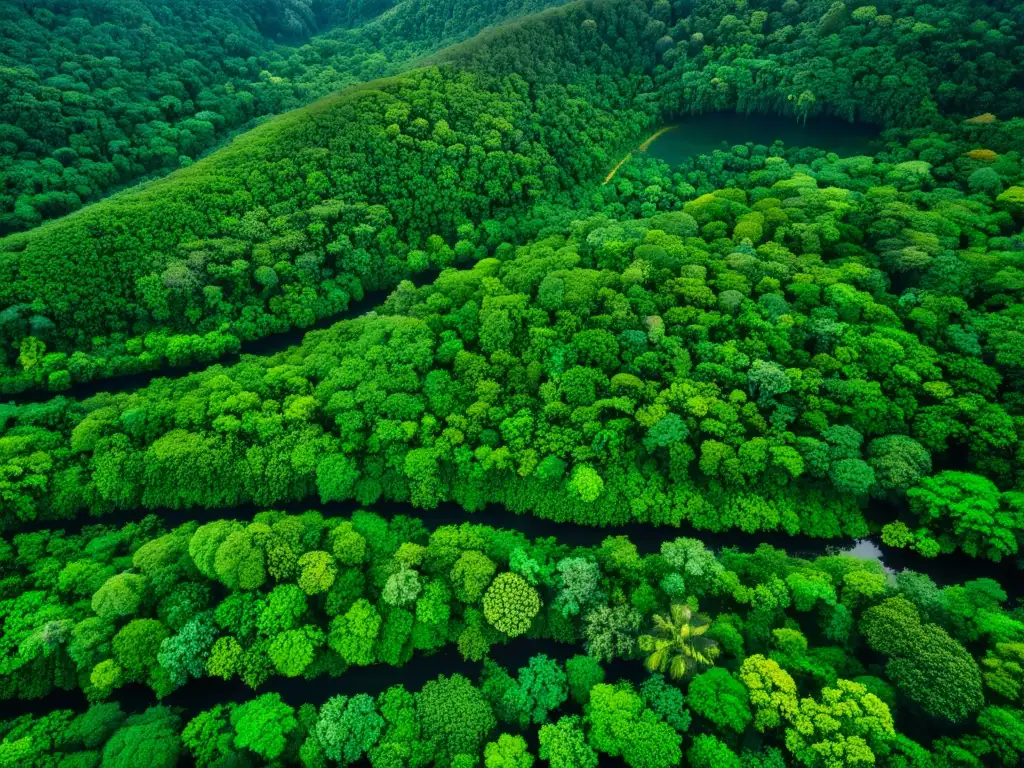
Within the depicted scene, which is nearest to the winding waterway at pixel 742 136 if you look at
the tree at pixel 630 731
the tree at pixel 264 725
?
the tree at pixel 630 731

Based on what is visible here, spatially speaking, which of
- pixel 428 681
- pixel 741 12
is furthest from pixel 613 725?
pixel 741 12

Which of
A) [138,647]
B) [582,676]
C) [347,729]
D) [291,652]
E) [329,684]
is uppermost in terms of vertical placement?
[138,647]

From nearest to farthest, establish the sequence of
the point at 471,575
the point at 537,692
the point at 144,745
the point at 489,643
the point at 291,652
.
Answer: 1. the point at 144,745
2. the point at 537,692
3. the point at 291,652
4. the point at 489,643
5. the point at 471,575

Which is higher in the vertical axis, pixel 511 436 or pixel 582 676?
pixel 511 436

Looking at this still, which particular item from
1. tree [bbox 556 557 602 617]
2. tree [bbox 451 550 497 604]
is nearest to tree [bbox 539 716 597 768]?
tree [bbox 556 557 602 617]

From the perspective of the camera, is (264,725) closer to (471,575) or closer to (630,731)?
(471,575)

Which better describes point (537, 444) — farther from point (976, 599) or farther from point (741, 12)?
point (741, 12)

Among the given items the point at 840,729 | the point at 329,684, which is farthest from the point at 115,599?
the point at 840,729

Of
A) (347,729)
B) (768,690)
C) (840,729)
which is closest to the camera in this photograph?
(840,729)
